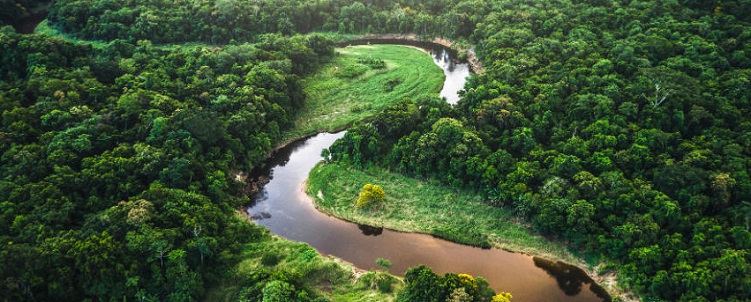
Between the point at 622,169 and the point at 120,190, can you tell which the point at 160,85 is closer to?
the point at 120,190

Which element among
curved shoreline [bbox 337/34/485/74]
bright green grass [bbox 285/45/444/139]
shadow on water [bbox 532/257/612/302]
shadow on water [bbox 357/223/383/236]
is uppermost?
curved shoreline [bbox 337/34/485/74]

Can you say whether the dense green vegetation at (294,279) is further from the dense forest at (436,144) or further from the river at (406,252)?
the river at (406,252)

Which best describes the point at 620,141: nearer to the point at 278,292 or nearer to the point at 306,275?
the point at 306,275

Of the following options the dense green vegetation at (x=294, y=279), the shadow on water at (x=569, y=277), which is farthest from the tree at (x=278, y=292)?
the shadow on water at (x=569, y=277)

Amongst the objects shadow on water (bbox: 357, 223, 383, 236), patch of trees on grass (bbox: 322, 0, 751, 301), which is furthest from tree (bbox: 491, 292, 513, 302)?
shadow on water (bbox: 357, 223, 383, 236)

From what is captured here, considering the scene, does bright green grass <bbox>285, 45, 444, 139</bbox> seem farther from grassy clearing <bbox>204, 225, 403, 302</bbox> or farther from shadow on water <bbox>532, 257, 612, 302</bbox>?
shadow on water <bbox>532, 257, 612, 302</bbox>

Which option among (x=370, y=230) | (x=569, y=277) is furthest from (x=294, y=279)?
(x=569, y=277)

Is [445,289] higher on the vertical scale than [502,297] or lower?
higher

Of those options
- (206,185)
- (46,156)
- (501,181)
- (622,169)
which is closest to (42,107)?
(46,156)
